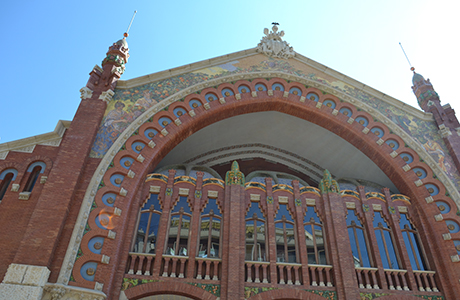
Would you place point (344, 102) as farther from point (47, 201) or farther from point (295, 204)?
point (47, 201)

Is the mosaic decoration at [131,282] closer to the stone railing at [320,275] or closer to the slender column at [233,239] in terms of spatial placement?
the slender column at [233,239]

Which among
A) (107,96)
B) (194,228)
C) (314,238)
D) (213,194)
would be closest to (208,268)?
(194,228)

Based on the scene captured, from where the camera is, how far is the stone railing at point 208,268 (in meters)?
10.7

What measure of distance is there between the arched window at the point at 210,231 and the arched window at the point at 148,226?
4.72 ft

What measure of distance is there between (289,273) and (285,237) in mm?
1314

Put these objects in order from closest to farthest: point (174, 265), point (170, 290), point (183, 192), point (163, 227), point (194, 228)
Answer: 1. point (170, 290)
2. point (174, 265)
3. point (163, 227)
4. point (194, 228)
5. point (183, 192)

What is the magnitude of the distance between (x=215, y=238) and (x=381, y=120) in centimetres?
847

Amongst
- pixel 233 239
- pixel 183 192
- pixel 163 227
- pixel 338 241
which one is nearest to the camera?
pixel 233 239

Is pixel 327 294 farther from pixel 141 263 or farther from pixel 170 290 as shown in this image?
pixel 141 263

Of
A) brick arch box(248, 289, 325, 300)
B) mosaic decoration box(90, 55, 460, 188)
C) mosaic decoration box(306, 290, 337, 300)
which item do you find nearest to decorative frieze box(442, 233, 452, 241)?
mosaic decoration box(90, 55, 460, 188)

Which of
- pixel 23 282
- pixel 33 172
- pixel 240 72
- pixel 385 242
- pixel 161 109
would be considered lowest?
pixel 23 282

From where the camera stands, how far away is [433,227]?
1239 centimetres

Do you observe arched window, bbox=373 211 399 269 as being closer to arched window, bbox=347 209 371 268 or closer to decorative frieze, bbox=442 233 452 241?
arched window, bbox=347 209 371 268

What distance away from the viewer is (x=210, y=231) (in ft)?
38.7
